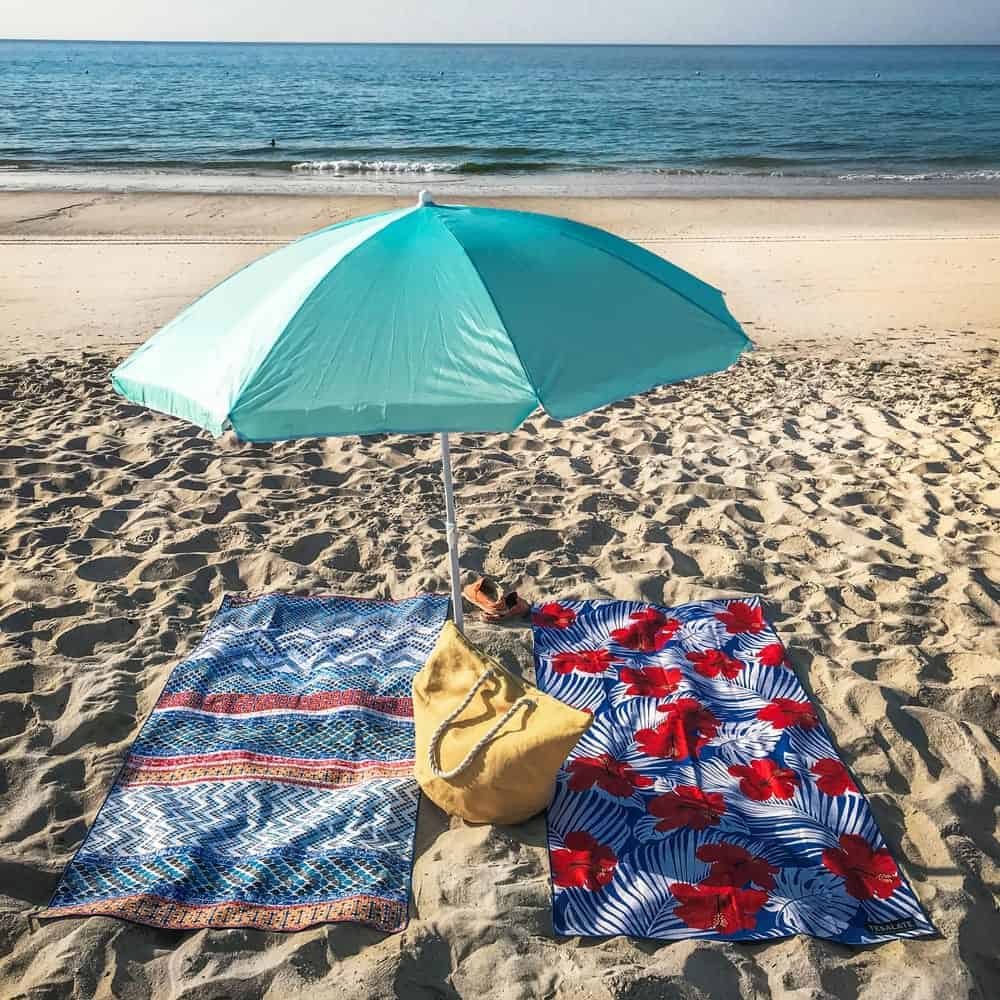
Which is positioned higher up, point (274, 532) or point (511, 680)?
point (511, 680)

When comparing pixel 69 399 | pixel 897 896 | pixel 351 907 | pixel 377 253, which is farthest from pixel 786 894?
pixel 69 399

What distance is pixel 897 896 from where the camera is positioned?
9.14ft

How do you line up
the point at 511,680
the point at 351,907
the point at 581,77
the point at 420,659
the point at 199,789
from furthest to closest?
the point at 581,77 → the point at 420,659 → the point at 199,789 → the point at 511,680 → the point at 351,907

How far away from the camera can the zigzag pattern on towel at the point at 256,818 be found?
2.97 metres

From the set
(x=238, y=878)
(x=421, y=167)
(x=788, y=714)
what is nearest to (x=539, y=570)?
(x=788, y=714)

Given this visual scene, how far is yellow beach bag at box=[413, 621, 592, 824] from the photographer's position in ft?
9.29

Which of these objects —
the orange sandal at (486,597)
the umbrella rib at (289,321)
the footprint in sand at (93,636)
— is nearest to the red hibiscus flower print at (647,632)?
the orange sandal at (486,597)

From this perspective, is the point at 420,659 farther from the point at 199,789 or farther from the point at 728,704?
the point at 728,704

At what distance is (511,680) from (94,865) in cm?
150

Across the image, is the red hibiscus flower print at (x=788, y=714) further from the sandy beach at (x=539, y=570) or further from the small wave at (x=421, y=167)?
the small wave at (x=421, y=167)

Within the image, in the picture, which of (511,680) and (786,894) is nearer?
(786,894)

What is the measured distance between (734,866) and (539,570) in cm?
207

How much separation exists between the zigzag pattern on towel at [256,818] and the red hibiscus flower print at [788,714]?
1465mm

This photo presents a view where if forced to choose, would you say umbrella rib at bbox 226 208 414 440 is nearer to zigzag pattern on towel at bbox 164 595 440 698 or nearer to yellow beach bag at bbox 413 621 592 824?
yellow beach bag at bbox 413 621 592 824
